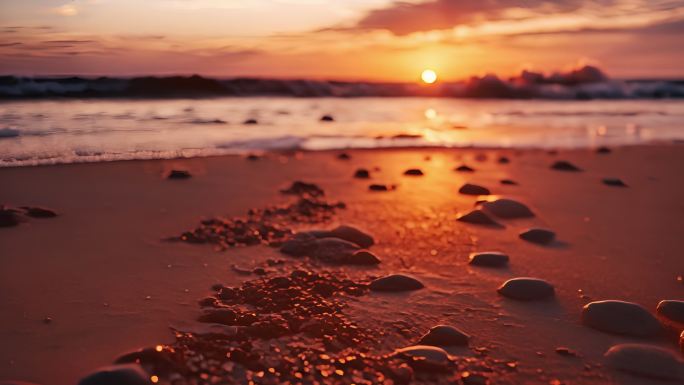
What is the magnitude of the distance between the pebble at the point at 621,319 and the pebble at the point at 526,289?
293 mm

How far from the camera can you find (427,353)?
2.38m

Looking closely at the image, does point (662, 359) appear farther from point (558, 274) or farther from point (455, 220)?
point (455, 220)

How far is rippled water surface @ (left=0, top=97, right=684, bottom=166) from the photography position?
27.4 ft

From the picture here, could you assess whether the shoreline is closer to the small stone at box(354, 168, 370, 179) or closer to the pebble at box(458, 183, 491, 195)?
the small stone at box(354, 168, 370, 179)

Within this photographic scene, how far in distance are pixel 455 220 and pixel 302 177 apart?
2.42m

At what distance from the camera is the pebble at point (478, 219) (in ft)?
15.3

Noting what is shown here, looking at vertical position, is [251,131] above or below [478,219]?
above

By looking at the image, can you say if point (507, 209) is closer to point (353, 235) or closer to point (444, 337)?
point (353, 235)

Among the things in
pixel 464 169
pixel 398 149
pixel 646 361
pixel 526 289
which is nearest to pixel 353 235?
pixel 526 289

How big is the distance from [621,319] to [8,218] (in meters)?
4.32

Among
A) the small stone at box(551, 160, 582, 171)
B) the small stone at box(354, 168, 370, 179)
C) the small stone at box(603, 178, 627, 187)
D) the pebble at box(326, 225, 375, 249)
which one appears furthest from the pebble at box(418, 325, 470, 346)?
the small stone at box(551, 160, 582, 171)

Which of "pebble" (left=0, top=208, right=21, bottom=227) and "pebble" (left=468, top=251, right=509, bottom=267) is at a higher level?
"pebble" (left=0, top=208, right=21, bottom=227)

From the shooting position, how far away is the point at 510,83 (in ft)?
105

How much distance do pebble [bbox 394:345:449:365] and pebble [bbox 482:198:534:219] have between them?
8.90ft
